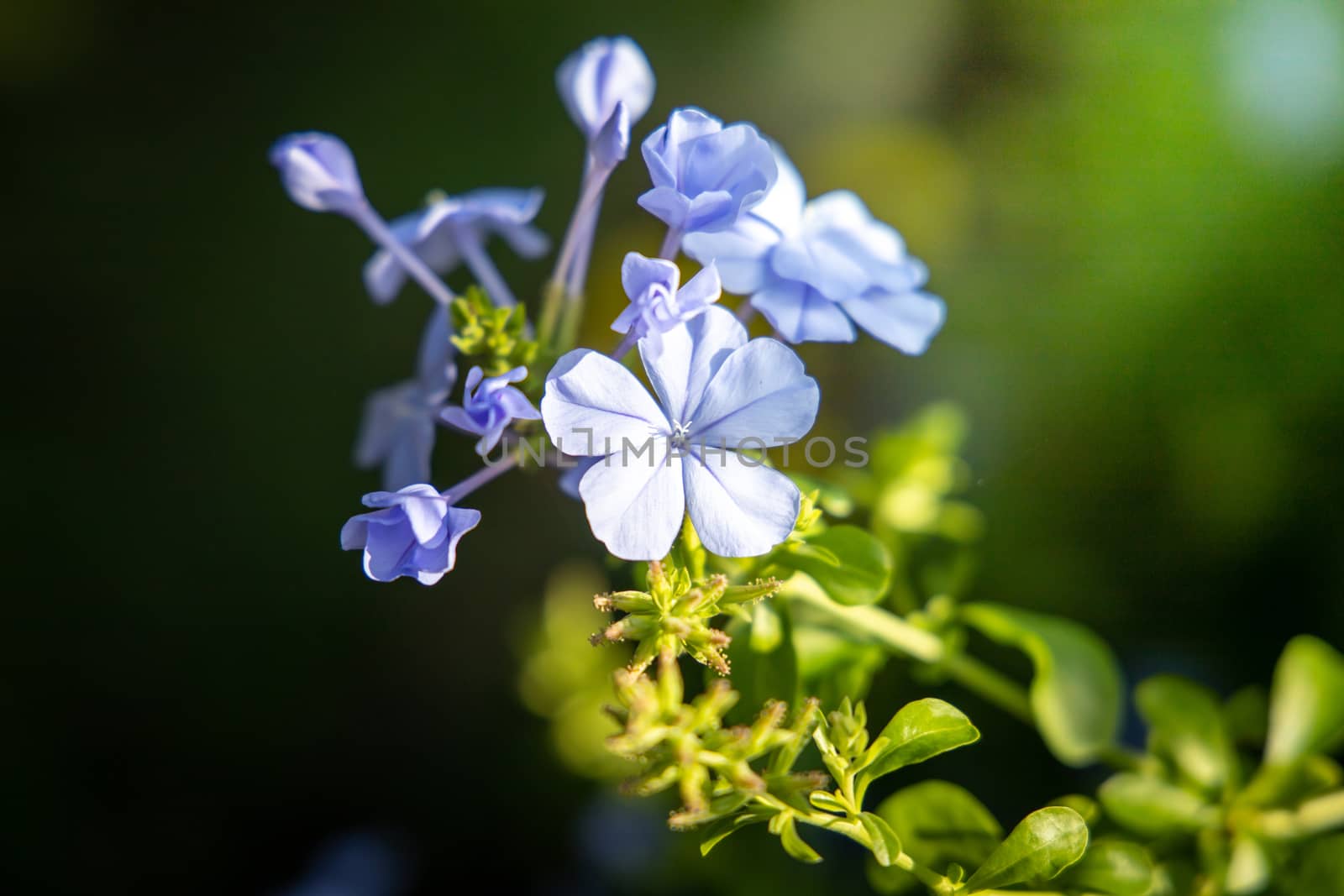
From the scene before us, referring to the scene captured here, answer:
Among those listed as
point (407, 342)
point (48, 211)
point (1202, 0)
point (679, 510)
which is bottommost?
point (679, 510)

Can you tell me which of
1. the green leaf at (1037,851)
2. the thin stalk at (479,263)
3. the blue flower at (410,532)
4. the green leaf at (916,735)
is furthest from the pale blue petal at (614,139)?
the green leaf at (1037,851)

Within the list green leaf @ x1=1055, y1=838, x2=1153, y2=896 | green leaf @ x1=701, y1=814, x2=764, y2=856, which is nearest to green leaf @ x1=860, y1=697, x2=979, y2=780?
green leaf @ x1=701, y1=814, x2=764, y2=856

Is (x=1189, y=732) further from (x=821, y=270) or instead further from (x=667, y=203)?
(x=667, y=203)

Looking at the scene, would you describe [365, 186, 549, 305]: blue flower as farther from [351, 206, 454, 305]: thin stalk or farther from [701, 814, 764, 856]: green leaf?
[701, 814, 764, 856]: green leaf

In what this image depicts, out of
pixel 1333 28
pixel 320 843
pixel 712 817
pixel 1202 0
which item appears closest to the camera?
pixel 712 817

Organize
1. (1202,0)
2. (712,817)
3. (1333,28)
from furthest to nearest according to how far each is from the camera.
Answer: (1202,0), (1333,28), (712,817)

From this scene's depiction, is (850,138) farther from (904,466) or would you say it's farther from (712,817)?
(712,817)

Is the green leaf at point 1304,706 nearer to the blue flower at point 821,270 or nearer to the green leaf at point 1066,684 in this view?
the green leaf at point 1066,684

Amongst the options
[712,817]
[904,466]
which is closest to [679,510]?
[712,817]
